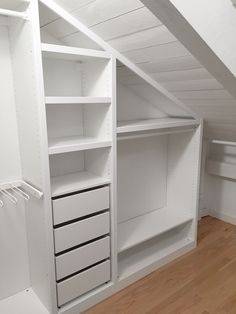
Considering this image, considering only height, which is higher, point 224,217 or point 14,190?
point 14,190

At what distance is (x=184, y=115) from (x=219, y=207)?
1.34m

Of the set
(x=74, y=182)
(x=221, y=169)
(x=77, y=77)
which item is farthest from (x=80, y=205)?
(x=221, y=169)

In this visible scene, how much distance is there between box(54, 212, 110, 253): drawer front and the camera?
166 cm

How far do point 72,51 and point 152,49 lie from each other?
445 millimetres

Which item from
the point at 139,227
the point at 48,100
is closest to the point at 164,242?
the point at 139,227

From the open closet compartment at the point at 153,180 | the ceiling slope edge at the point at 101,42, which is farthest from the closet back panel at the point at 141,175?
the ceiling slope edge at the point at 101,42

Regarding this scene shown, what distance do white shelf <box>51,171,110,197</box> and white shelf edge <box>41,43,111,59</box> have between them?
776mm

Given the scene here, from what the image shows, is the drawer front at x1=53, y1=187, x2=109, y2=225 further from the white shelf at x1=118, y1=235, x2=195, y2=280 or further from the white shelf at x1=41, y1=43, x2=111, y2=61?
the white shelf at x1=41, y1=43, x2=111, y2=61

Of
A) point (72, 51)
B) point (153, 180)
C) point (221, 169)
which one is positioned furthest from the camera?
point (221, 169)

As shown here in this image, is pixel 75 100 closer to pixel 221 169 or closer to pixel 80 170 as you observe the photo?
pixel 80 170

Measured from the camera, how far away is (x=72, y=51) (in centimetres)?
152

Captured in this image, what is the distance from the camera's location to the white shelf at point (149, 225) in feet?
7.18

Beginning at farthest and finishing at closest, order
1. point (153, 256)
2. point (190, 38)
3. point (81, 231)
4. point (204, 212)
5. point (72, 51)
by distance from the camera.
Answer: point (204, 212), point (153, 256), point (81, 231), point (72, 51), point (190, 38)

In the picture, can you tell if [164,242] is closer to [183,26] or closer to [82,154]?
[82,154]
